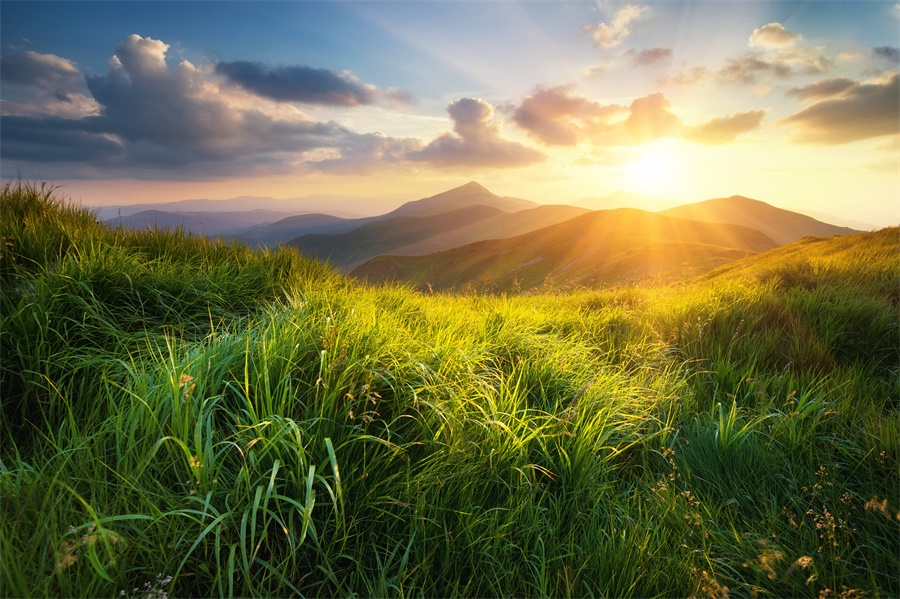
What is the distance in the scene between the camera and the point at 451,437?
3.08 meters

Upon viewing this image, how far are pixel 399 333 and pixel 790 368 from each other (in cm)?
501

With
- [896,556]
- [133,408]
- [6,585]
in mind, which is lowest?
[896,556]

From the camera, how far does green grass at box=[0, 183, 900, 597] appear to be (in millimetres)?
2242

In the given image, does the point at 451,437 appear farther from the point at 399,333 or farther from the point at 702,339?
the point at 702,339

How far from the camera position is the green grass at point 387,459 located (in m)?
2.24

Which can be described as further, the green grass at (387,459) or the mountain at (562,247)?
the mountain at (562,247)

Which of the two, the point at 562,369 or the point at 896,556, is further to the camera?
the point at 562,369

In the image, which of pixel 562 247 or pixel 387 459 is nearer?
pixel 387 459

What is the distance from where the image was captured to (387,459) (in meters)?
2.79

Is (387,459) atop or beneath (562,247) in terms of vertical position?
beneath

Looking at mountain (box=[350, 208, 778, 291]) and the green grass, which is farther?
mountain (box=[350, 208, 778, 291])

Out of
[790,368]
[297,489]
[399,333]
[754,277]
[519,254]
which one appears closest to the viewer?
[297,489]

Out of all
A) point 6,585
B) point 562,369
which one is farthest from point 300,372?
point 562,369

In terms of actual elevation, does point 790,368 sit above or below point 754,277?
below
